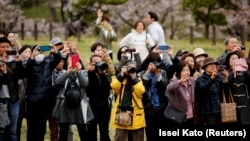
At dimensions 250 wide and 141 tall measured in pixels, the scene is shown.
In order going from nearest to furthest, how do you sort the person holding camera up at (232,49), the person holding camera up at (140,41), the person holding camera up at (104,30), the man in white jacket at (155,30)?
the person holding camera up at (232,49), the person holding camera up at (140,41), the man in white jacket at (155,30), the person holding camera up at (104,30)

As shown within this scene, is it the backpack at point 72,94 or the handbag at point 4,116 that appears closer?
the handbag at point 4,116

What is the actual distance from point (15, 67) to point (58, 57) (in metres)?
0.60

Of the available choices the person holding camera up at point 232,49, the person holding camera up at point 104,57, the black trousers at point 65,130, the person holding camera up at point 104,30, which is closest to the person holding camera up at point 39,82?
the black trousers at point 65,130

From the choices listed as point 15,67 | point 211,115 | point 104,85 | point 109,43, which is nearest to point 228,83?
point 211,115

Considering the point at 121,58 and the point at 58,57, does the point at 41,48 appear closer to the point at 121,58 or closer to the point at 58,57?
the point at 58,57

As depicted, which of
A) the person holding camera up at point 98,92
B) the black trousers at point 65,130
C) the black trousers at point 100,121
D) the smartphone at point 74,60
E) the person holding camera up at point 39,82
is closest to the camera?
the smartphone at point 74,60

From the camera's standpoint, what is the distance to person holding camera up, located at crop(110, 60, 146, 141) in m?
7.04

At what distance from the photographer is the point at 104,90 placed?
24.6 ft

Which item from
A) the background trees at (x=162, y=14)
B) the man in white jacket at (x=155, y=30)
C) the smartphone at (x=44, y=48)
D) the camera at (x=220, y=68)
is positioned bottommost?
the camera at (x=220, y=68)

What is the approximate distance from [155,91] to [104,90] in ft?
2.23

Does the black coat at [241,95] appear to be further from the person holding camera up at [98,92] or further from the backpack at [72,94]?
the backpack at [72,94]

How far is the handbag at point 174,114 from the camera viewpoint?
23.5ft

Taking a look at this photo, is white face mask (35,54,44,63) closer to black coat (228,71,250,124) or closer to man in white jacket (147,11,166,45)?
black coat (228,71,250,124)

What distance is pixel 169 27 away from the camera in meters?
32.2
